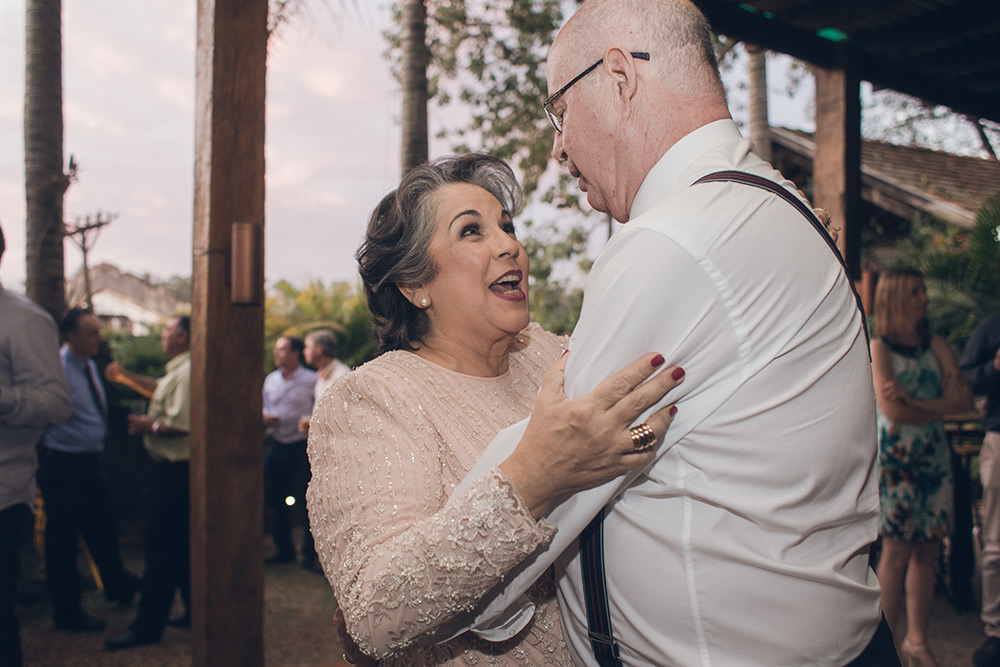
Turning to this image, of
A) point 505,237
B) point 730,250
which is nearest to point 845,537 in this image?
point 730,250

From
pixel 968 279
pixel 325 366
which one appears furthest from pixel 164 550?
pixel 968 279

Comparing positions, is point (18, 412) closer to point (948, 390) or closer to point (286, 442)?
point (286, 442)

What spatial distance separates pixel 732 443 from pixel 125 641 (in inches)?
197

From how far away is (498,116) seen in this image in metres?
14.8

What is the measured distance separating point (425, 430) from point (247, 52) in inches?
78.0

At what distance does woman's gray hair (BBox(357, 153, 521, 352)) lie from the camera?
2031 millimetres

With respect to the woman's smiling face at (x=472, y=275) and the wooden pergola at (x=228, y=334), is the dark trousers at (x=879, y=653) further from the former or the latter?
the wooden pergola at (x=228, y=334)

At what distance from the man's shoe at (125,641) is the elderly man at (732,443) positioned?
4.57 m

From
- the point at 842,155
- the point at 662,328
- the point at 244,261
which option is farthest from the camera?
the point at 842,155

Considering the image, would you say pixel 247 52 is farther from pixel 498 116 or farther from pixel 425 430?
pixel 498 116

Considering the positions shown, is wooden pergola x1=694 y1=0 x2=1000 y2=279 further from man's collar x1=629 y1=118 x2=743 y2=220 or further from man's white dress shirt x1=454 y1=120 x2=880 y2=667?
man's white dress shirt x1=454 y1=120 x2=880 y2=667

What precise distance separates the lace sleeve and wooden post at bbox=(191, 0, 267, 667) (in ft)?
4.41

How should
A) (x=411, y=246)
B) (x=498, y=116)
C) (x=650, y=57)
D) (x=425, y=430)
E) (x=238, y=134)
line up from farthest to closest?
(x=498, y=116) → (x=238, y=134) → (x=411, y=246) → (x=425, y=430) → (x=650, y=57)

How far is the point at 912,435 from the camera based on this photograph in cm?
421
